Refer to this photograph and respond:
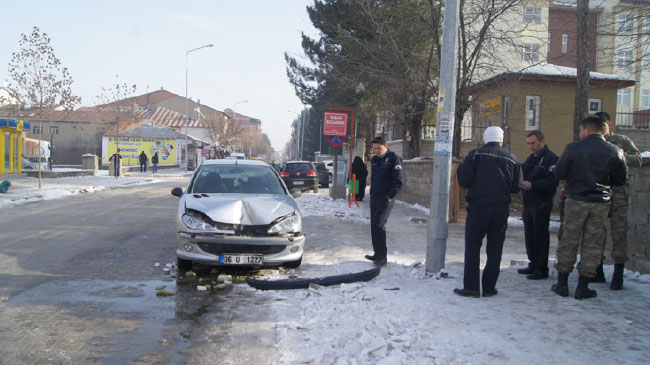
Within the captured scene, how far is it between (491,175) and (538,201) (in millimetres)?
1311

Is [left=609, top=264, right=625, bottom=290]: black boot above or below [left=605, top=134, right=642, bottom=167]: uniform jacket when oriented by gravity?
below

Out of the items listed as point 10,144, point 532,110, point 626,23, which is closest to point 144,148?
point 10,144

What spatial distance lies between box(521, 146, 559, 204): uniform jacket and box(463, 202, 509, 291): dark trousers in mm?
1063

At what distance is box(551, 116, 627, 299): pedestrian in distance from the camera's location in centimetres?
496

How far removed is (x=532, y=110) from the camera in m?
21.8

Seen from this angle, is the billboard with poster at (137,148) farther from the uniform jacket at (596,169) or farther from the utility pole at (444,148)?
the uniform jacket at (596,169)

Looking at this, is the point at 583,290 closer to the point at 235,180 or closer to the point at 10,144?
the point at 235,180

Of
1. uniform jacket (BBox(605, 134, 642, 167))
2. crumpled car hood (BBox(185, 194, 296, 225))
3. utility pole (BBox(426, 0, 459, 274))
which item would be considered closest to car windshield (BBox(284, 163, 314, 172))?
crumpled car hood (BBox(185, 194, 296, 225))

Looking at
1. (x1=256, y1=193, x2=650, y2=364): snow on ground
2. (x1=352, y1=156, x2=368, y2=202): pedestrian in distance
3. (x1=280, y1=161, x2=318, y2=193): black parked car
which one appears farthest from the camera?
(x1=280, y1=161, x2=318, y2=193): black parked car

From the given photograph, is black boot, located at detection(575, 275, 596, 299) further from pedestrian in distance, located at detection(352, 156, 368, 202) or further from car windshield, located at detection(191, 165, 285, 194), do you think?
pedestrian in distance, located at detection(352, 156, 368, 202)

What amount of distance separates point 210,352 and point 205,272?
2862 millimetres

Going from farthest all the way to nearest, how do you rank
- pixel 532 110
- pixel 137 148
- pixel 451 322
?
pixel 137 148, pixel 532 110, pixel 451 322

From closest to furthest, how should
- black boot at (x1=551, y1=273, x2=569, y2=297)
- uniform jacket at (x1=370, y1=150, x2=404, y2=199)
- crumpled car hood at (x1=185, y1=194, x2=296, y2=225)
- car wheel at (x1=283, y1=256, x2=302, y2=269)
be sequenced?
1. black boot at (x1=551, y1=273, x2=569, y2=297)
2. crumpled car hood at (x1=185, y1=194, x2=296, y2=225)
3. car wheel at (x1=283, y1=256, x2=302, y2=269)
4. uniform jacket at (x1=370, y1=150, x2=404, y2=199)

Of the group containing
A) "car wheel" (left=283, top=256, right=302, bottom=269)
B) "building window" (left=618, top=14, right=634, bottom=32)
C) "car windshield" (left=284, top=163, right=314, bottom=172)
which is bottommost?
"car wheel" (left=283, top=256, right=302, bottom=269)
